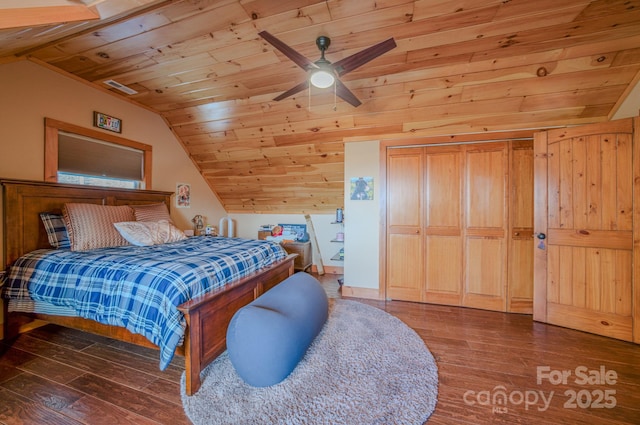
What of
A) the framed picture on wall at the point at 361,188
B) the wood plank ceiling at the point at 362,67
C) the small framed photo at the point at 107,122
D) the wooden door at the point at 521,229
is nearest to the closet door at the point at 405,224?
the framed picture on wall at the point at 361,188

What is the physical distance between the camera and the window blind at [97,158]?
2.73 m

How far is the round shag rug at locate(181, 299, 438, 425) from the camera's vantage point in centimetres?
140

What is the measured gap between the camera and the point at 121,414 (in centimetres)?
143

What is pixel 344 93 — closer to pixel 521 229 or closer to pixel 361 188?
pixel 361 188

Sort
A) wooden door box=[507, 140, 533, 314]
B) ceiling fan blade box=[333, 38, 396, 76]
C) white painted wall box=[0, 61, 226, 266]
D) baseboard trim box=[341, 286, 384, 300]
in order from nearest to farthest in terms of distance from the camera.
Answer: ceiling fan blade box=[333, 38, 396, 76]
white painted wall box=[0, 61, 226, 266]
wooden door box=[507, 140, 533, 314]
baseboard trim box=[341, 286, 384, 300]

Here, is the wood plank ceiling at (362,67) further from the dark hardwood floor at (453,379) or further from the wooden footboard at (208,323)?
the dark hardwood floor at (453,379)

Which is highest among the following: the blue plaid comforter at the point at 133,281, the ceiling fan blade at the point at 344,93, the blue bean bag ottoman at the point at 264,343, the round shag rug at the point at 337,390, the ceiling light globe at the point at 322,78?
the ceiling fan blade at the point at 344,93

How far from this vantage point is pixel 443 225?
315 centimetres

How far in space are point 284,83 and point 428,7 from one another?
1518mm

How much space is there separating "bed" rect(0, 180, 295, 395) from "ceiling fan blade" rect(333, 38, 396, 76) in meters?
1.83

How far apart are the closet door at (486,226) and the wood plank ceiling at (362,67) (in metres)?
0.38

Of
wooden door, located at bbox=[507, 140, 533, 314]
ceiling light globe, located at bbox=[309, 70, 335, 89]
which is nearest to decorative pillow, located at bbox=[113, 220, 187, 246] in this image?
ceiling light globe, located at bbox=[309, 70, 335, 89]

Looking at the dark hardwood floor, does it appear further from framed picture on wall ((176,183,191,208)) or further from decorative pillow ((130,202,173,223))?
framed picture on wall ((176,183,191,208))

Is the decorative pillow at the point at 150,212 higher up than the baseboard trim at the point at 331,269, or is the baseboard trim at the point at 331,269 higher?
the decorative pillow at the point at 150,212
